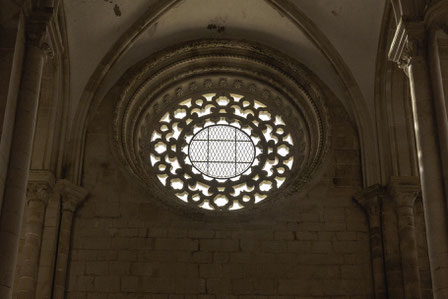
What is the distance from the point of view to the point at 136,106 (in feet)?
45.1

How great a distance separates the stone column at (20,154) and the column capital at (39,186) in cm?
273

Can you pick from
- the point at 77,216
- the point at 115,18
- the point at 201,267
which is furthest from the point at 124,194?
the point at 115,18

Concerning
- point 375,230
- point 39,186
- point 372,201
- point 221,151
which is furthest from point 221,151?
point 39,186

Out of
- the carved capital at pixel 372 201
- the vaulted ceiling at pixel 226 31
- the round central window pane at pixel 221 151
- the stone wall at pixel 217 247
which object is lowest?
the stone wall at pixel 217 247

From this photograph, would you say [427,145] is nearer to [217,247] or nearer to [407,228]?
[407,228]

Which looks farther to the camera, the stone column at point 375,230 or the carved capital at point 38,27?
the stone column at point 375,230

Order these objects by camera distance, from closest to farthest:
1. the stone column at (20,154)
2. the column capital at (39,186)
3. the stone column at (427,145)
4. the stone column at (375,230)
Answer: the stone column at (20,154) < the stone column at (427,145) < the stone column at (375,230) < the column capital at (39,186)

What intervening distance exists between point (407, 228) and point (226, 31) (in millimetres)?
4469

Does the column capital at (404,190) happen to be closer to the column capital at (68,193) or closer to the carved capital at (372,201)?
the carved capital at (372,201)

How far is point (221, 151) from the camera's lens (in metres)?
13.6

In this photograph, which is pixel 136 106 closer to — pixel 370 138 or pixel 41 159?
pixel 41 159

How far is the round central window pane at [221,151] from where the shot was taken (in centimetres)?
1340

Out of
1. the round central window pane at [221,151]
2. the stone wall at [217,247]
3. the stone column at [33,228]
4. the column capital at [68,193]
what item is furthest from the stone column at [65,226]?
the round central window pane at [221,151]

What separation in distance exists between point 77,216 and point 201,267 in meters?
1.96
